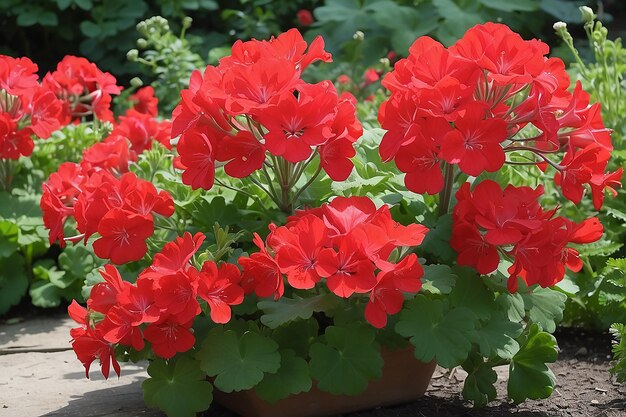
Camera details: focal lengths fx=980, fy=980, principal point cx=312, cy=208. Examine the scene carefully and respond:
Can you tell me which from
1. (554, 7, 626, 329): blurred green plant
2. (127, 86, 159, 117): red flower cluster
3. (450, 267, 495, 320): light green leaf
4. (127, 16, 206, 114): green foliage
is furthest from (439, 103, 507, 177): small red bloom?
(127, 16, 206, 114): green foliage

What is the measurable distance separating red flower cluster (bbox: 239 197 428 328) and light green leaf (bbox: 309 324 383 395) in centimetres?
15

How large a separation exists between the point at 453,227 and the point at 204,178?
0.56 metres

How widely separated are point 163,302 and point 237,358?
21cm

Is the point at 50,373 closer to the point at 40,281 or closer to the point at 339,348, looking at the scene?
the point at 40,281

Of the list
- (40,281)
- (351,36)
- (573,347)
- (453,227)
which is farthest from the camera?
(351,36)

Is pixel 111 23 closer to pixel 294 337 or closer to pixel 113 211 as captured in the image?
pixel 113 211

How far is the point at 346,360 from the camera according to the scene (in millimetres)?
2082

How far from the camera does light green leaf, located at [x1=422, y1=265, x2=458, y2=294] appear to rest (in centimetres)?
205

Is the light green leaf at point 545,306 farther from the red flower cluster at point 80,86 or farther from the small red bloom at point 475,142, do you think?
the red flower cluster at point 80,86

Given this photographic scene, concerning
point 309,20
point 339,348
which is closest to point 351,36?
point 309,20

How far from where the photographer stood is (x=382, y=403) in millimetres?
2328

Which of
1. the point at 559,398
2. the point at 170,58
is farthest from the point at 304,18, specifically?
the point at 559,398

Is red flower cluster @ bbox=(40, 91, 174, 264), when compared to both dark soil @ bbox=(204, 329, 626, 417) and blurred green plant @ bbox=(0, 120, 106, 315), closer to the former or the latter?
dark soil @ bbox=(204, 329, 626, 417)

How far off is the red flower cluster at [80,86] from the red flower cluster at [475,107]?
A: 5.68 feet
